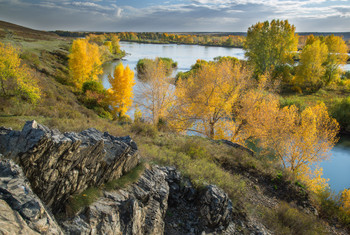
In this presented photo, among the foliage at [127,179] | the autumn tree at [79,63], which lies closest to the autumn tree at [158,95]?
the autumn tree at [79,63]

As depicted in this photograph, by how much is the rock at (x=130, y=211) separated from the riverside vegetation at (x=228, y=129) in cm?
64

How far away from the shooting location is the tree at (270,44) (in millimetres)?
41250

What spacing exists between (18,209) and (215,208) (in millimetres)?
6605

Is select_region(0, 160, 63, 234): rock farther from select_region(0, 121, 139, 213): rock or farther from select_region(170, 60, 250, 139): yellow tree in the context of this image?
select_region(170, 60, 250, 139): yellow tree

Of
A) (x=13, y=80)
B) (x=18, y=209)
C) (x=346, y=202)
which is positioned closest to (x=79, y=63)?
(x=13, y=80)

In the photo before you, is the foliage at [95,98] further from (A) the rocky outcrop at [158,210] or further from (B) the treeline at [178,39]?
(B) the treeline at [178,39]

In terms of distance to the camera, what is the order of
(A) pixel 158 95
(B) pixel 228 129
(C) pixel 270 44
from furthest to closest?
(C) pixel 270 44, (A) pixel 158 95, (B) pixel 228 129

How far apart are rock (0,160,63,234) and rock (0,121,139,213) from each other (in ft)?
2.18

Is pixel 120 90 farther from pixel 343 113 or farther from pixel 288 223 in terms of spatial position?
pixel 343 113

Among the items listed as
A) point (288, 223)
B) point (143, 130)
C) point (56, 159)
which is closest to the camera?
point (56, 159)

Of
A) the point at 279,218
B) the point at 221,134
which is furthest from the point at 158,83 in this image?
the point at 279,218

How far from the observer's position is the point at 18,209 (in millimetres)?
3783

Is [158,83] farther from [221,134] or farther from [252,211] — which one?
[252,211]

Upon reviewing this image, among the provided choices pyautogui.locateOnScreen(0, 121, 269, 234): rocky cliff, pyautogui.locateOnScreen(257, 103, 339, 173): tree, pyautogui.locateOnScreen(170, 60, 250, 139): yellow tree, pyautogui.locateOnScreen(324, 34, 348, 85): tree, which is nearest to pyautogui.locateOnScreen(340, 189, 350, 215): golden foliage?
pyautogui.locateOnScreen(257, 103, 339, 173): tree
